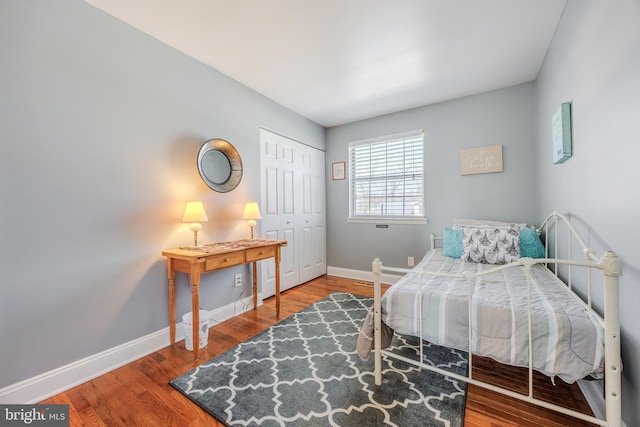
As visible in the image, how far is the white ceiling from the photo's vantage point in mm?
1791

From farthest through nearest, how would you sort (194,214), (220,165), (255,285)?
(255,285) < (220,165) < (194,214)

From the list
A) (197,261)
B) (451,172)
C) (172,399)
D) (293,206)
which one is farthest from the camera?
(293,206)

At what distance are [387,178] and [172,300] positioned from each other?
2.95 metres

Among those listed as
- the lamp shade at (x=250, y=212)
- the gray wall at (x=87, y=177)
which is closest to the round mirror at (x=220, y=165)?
the gray wall at (x=87, y=177)

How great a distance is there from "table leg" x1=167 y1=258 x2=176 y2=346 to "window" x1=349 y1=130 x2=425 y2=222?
2566 millimetres

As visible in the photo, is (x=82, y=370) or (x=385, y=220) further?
(x=385, y=220)

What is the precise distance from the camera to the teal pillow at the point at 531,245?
237 cm

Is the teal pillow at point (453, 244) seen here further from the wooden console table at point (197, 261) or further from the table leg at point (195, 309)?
the table leg at point (195, 309)

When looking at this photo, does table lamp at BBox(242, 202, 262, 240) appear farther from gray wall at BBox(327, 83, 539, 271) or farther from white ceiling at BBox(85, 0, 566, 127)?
gray wall at BBox(327, 83, 539, 271)

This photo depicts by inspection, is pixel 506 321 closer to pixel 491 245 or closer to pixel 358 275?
pixel 491 245

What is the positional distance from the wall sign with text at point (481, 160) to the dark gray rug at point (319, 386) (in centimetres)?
206

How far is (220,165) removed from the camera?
2.58m

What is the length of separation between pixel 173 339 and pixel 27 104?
1.84 m

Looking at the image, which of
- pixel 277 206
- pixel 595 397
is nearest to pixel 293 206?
pixel 277 206
